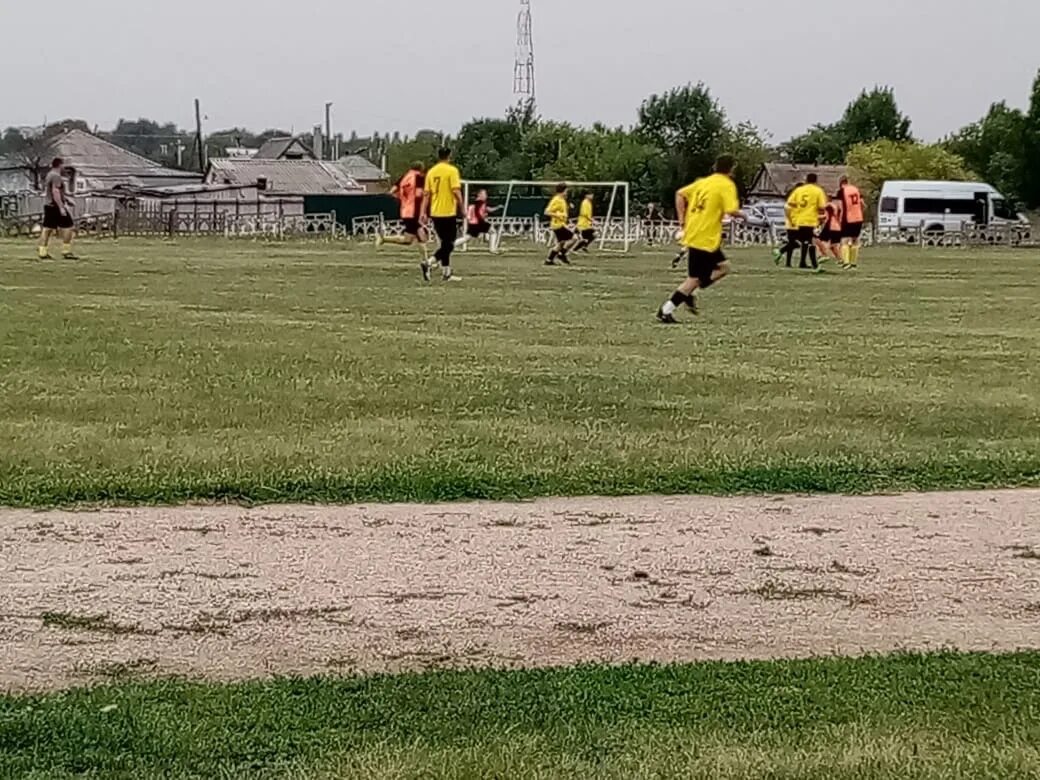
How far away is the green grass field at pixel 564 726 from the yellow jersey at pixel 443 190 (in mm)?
21195

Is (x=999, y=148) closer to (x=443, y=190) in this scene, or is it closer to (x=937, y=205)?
(x=937, y=205)

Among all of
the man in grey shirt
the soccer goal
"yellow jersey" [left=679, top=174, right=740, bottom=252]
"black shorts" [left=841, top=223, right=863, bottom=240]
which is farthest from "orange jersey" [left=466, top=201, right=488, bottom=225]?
"yellow jersey" [left=679, top=174, right=740, bottom=252]

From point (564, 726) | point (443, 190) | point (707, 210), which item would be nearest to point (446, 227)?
point (443, 190)

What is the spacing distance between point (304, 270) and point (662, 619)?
80.5 feet

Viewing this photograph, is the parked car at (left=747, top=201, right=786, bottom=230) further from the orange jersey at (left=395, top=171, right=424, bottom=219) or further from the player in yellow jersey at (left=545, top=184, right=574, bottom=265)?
the orange jersey at (left=395, top=171, right=424, bottom=219)

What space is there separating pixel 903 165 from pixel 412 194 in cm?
7687

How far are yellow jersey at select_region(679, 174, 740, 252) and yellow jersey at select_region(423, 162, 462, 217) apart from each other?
7.08m

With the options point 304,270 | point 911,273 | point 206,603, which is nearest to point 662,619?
point 206,603

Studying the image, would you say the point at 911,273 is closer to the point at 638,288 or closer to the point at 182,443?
the point at 638,288

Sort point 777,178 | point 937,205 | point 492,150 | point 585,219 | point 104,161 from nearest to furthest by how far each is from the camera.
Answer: point 585,219 < point 937,205 < point 492,150 < point 777,178 < point 104,161

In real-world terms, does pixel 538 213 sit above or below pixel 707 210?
below

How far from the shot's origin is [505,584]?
605 cm

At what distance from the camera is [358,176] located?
135875 millimetres

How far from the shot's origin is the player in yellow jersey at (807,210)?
32719 millimetres
